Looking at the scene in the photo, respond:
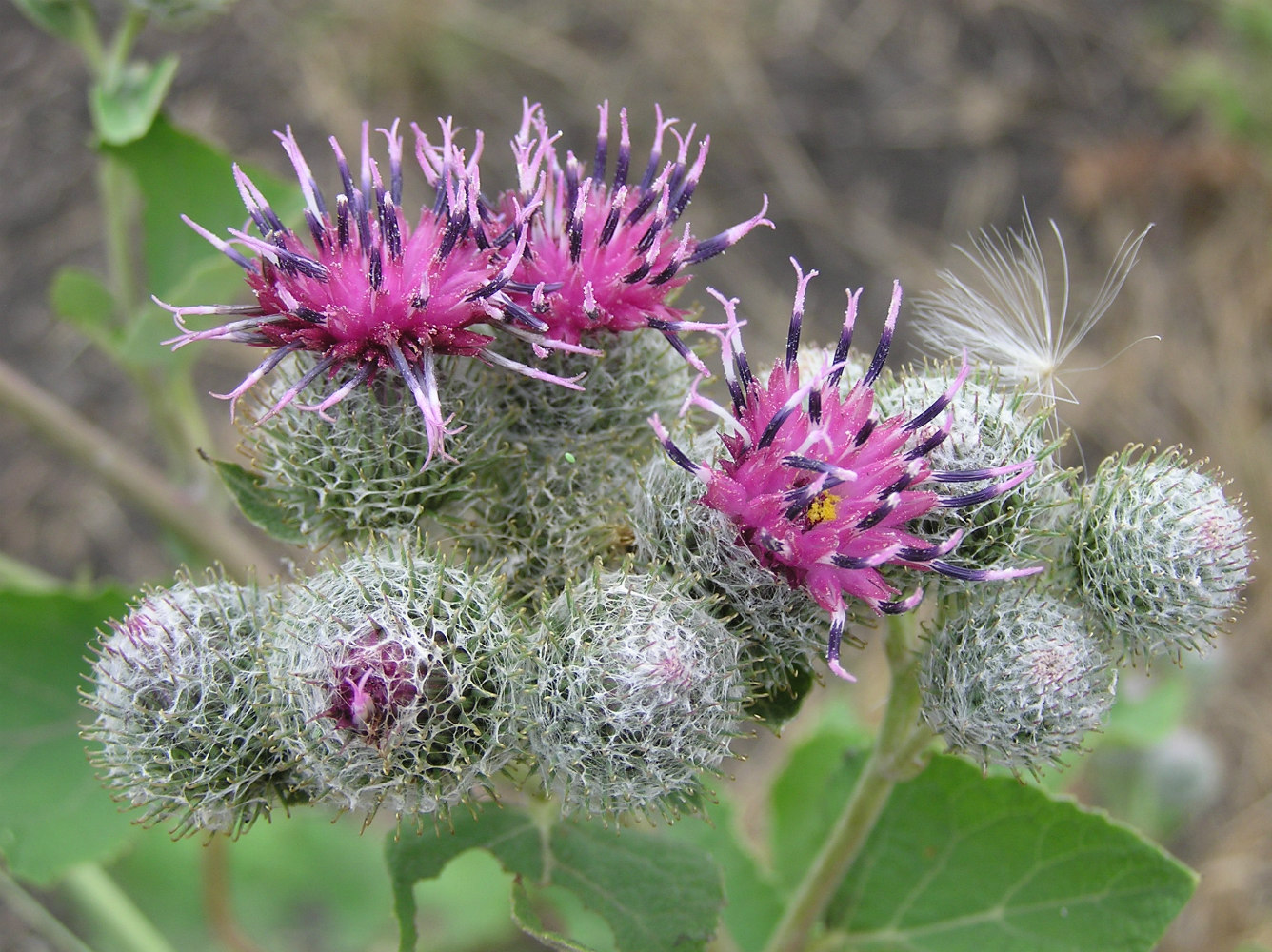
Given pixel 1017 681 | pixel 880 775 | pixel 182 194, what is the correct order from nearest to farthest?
pixel 1017 681 < pixel 880 775 < pixel 182 194

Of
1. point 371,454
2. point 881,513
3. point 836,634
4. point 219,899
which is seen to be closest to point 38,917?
point 219,899

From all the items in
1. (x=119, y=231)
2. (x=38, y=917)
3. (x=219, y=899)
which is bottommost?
(x=38, y=917)

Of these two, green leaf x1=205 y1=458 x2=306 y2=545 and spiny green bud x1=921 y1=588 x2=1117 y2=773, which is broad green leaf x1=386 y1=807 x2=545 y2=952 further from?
spiny green bud x1=921 y1=588 x2=1117 y2=773

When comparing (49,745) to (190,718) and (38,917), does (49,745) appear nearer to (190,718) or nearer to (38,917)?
(190,718)

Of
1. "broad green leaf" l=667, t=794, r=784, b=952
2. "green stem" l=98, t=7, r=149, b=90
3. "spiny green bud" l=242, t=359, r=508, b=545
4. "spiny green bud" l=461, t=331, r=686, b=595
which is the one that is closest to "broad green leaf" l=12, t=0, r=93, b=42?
"green stem" l=98, t=7, r=149, b=90

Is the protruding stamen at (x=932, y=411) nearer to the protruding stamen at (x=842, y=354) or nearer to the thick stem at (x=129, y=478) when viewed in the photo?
the protruding stamen at (x=842, y=354)

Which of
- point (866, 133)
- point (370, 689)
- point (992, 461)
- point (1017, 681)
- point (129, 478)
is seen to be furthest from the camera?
point (866, 133)
